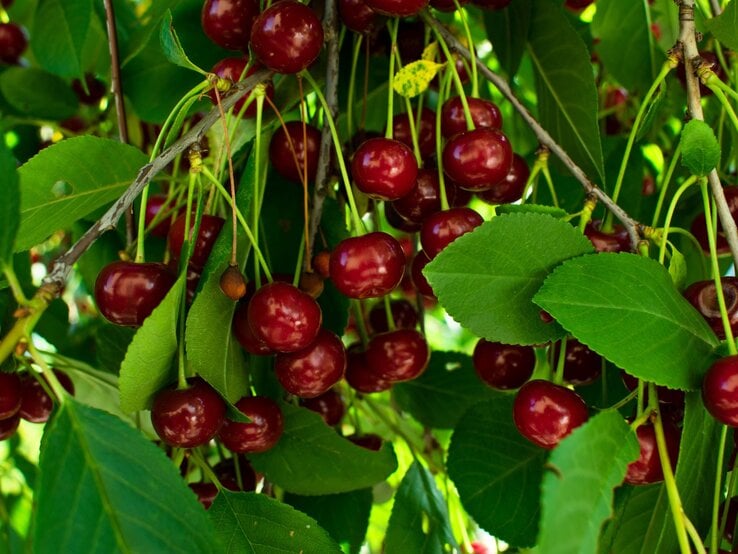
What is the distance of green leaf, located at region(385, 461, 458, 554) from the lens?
959 mm

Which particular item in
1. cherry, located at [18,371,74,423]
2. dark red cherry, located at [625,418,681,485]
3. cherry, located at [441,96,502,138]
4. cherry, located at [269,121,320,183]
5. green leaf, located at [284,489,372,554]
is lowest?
green leaf, located at [284,489,372,554]

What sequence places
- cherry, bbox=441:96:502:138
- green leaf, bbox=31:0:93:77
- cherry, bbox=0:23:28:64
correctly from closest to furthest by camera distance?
cherry, bbox=441:96:502:138 < green leaf, bbox=31:0:93:77 < cherry, bbox=0:23:28:64

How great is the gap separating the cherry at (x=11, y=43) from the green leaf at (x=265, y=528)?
0.93 meters

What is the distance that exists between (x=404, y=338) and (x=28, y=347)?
43 centimetres

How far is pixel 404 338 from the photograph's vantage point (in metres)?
0.92

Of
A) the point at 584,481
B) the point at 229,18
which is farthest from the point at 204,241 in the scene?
the point at 584,481

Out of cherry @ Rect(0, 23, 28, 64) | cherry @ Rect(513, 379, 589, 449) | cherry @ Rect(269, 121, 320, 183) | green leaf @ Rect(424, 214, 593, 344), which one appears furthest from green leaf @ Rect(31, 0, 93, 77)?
cherry @ Rect(513, 379, 589, 449)

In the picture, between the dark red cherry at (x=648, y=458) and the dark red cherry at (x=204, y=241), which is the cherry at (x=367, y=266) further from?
the dark red cherry at (x=648, y=458)

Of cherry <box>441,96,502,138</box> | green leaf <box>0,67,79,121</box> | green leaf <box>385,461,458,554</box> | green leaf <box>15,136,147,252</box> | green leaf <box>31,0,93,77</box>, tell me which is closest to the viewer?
green leaf <box>15,136,147,252</box>

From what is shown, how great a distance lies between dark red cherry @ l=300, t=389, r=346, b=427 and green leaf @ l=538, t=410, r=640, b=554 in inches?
17.3

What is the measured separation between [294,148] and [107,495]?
45 cm

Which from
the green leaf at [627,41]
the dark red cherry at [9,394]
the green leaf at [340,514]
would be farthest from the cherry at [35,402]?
the green leaf at [627,41]

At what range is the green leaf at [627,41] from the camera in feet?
3.66

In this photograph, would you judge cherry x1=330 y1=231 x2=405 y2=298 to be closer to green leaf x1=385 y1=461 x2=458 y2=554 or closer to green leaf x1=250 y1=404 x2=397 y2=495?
green leaf x1=250 y1=404 x2=397 y2=495
